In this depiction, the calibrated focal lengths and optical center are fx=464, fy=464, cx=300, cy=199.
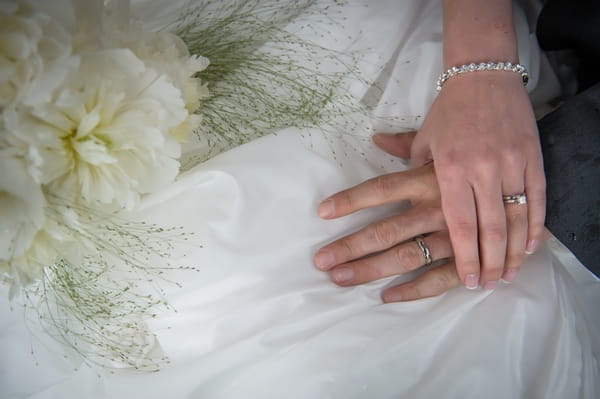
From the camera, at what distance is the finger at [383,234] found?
87 centimetres

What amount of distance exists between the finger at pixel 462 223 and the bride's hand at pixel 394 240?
0.16ft

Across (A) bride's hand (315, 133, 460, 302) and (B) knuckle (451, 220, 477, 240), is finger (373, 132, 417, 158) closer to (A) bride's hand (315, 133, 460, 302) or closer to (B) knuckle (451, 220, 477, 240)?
(A) bride's hand (315, 133, 460, 302)

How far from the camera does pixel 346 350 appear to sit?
0.79 m

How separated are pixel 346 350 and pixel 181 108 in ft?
1.57

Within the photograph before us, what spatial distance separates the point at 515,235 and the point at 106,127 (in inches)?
30.1

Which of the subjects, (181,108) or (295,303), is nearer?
(181,108)

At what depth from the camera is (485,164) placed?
34.8 inches

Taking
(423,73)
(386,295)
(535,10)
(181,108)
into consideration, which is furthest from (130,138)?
(535,10)

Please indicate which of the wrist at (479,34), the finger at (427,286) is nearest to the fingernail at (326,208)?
the finger at (427,286)

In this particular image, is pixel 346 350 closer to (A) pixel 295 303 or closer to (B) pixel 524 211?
(A) pixel 295 303

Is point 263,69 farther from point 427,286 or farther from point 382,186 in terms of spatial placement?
point 427,286

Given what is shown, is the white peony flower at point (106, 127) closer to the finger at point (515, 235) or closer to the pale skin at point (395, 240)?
the pale skin at point (395, 240)

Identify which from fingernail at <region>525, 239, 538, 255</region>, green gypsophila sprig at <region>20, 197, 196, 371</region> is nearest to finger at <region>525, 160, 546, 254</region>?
fingernail at <region>525, 239, 538, 255</region>

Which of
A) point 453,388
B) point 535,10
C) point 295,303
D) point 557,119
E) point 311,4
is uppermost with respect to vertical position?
point 311,4
